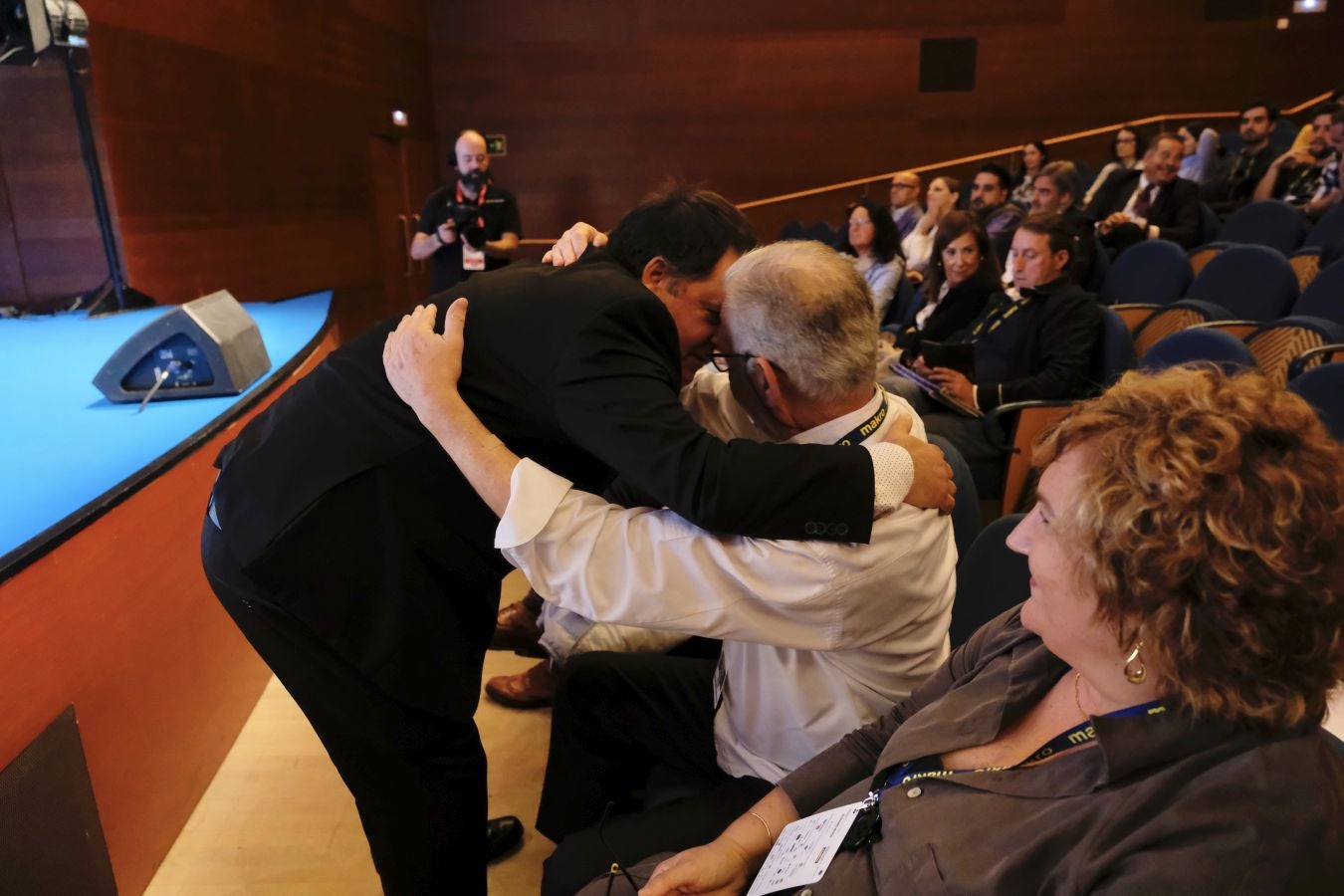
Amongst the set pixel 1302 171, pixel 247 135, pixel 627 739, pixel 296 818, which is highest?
pixel 247 135

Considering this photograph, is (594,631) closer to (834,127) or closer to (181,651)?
(181,651)

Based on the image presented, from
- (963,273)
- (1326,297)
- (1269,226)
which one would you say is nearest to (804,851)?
(963,273)

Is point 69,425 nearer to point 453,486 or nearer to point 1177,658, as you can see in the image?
point 453,486

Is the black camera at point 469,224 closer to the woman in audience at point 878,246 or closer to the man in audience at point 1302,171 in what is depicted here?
the woman in audience at point 878,246

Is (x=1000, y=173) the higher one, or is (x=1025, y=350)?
(x=1000, y=173)

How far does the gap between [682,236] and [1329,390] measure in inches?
64.3

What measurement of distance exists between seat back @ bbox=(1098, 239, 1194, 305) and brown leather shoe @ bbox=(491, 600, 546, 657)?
10.2ft

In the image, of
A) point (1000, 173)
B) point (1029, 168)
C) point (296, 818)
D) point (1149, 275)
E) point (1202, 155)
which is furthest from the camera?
point (1029, 168)

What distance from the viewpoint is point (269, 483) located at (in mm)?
1174

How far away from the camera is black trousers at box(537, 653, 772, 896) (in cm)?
138

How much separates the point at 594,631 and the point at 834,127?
796cm

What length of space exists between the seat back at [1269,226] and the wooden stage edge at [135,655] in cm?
493

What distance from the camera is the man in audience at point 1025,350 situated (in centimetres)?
287

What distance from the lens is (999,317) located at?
325cm
